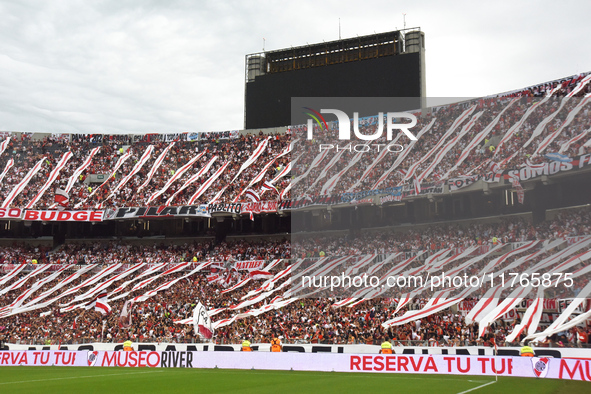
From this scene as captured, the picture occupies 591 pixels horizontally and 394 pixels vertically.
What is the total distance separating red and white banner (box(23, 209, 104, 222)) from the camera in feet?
159

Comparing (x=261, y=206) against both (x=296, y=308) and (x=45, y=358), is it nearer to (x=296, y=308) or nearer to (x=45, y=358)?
(x=296, y=308)

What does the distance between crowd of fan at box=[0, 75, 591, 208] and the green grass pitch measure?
18.0m

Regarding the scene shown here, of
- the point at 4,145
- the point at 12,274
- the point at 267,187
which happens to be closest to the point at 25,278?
the point at 12,274

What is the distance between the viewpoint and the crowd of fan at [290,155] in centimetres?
3619

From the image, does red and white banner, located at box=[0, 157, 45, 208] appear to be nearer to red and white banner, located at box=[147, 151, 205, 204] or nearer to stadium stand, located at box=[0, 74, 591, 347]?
stadium stand, located at box=[0, 74, 591, 347]

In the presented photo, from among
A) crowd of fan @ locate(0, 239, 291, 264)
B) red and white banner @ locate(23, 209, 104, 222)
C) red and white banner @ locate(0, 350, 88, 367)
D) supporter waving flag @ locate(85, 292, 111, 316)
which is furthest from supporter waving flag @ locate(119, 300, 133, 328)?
red and white banner @ locate(23, 209, 104, 222)

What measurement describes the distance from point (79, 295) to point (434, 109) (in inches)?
1162

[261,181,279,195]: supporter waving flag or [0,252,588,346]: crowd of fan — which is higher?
[261,181,279,195]: supporter waving flag

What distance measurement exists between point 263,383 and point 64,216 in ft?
114

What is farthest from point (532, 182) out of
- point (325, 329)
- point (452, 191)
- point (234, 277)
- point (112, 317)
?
point (112, 317)

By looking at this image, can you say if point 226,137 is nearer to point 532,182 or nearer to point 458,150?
Result: point 458,150

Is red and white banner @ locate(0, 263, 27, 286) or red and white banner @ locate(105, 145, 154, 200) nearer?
red and white banner @ locate(0, 263, 27, 286)

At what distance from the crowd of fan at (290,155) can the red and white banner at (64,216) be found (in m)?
1.11

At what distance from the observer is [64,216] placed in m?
48.6
